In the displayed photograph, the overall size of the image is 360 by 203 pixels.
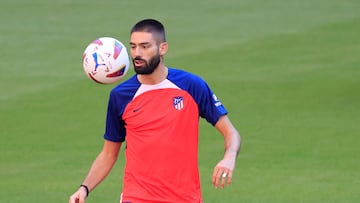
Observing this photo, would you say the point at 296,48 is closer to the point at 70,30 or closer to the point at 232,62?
the point at 232,62

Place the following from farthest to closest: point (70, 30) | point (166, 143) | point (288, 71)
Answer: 1. point (70, 30)
2. point (288, 71)
3. point (166, 143)

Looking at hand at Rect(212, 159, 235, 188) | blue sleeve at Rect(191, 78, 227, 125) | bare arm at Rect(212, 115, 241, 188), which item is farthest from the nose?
hand at Rect(212, 159, 235, 188)

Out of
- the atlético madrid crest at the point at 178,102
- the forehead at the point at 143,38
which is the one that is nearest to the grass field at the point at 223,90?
the atlético madrid crest at the point at 178,102

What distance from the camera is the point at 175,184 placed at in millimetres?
8320

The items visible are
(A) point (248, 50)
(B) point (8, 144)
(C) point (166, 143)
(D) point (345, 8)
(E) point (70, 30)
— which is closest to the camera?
(C) point (166, 143)

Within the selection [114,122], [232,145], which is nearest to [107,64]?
[114,122]

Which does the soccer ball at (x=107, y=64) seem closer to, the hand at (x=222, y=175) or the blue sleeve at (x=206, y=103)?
the blue sleeve at (x=206, y=103)

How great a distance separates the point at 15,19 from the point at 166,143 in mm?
24436

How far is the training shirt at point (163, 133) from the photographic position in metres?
8.32

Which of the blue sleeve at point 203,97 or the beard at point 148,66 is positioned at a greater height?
the beard at point 148,66

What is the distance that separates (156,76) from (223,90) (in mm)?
14283

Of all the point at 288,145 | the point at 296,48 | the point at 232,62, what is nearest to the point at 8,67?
the point at 232,62

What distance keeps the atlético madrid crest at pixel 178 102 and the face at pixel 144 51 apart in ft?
1.20

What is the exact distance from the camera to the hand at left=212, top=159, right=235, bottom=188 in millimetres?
7875
